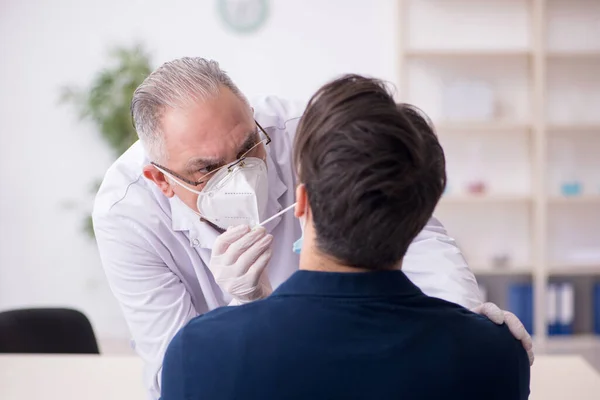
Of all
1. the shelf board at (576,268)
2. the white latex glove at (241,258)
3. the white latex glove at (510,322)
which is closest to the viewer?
the white latex glove at (510,322)

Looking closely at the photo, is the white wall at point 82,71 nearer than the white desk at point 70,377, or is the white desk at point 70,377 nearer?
the white desk at point 70,377

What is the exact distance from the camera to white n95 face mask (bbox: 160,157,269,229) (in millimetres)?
1527

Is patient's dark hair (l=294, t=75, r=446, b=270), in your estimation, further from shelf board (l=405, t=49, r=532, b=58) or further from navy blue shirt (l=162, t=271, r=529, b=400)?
shelf board (l=405, t=49, r=532, b=58)

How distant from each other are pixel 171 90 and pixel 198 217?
309mm

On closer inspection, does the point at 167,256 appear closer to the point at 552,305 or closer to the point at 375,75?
the point at 375,75

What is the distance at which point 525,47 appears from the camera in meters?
4.29

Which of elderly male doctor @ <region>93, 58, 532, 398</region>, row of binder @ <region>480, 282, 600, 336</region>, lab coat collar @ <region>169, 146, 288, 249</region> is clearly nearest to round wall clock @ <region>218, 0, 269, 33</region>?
row of binder @ <region>480, 282, 600, 336</region>

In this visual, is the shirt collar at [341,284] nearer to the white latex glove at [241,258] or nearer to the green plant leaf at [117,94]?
the white latex glove at [241,258]

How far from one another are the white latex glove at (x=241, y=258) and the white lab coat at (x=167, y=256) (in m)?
0.20

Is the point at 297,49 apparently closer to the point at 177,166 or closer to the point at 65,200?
the point at 65,200

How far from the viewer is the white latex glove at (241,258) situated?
1400 millimetres

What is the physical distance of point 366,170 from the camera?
35.5 inches

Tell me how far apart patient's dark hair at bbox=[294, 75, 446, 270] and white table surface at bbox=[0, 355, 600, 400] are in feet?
2.66

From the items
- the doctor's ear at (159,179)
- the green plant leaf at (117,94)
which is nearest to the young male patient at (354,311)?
the doctor's ear at (159,179)
